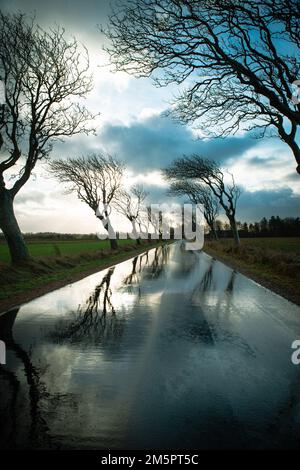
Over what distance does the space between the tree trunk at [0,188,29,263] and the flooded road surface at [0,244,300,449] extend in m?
9.62

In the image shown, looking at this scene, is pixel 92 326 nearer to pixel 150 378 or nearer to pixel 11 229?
pixel 150 378

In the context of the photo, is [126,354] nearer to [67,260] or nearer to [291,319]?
[291,319]

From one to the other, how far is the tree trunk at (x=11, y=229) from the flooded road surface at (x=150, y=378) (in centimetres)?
962

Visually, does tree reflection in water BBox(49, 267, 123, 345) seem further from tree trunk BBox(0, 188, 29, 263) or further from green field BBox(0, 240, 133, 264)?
green field BBox(0, 240, 133, 264)

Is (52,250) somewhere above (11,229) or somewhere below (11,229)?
below

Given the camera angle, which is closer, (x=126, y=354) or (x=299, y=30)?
(x=126, y=354)

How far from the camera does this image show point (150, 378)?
4.23 metres

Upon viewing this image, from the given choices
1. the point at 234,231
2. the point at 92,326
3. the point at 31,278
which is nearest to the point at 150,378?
the point at 92,326

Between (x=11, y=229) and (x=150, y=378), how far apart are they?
15119 mm
